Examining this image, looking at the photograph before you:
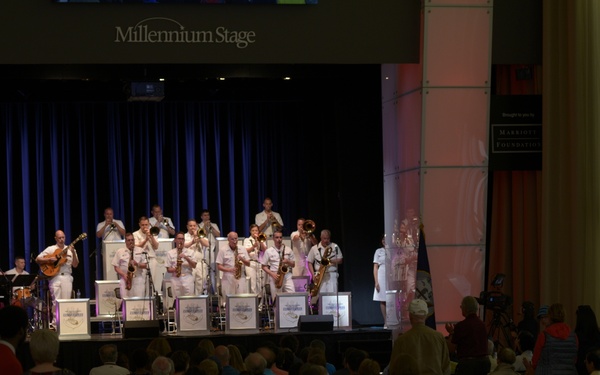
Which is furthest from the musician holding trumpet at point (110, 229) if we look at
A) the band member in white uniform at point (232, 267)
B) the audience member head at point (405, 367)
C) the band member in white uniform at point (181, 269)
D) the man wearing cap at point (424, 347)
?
the audience member head at point (405, 367)

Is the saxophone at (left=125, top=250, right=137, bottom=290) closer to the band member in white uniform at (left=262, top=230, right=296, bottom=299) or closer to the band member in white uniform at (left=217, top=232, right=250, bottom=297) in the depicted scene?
the band member in white uniform at (left=217, top=232, right=250, bottom=297)

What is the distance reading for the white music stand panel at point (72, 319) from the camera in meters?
15.5

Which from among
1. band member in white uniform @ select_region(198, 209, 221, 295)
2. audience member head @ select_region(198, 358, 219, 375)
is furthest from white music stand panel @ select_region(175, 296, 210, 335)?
audience member head @ select_region(198, 358, 219, 375)

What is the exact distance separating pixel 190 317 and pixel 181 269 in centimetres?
209

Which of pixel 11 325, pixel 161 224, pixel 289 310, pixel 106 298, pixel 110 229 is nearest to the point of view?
pixel 11 325

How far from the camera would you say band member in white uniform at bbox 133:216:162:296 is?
1806 centimetres

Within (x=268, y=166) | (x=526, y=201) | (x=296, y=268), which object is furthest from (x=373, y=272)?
(x=526, y=201)

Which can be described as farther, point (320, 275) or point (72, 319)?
point (320, 275)

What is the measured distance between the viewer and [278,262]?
17828 mm

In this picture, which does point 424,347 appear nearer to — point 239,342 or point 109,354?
point 109,354

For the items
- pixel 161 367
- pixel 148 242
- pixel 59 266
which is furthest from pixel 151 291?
pixel 161 367

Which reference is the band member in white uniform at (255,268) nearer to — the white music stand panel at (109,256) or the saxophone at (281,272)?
the saxophone at (281,272)

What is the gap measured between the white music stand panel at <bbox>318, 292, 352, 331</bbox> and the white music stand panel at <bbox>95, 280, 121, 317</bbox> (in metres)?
3.29

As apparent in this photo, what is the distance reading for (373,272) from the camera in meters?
18.8
